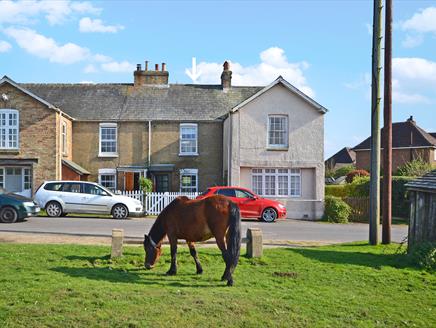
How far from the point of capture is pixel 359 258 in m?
13.0

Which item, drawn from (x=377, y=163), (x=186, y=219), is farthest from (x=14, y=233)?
(x=377, y=163)

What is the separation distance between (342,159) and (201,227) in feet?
210

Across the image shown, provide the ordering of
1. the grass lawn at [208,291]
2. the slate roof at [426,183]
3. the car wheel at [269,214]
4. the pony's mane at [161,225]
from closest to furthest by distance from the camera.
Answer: the grass lawn at [208,291], the pony's mane at [161,225], the slate roof at [426,183], the car wheel at [269,214]

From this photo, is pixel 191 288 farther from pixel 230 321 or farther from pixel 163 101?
pixel 163 101

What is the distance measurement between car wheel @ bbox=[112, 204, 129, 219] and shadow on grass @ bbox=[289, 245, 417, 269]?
11.4 metres

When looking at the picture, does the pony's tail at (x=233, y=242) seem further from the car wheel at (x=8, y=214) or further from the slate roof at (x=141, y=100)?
the slate roof at (x=141, y=100)

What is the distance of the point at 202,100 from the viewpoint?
105 feet

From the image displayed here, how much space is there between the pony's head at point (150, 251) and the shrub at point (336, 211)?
18.2m

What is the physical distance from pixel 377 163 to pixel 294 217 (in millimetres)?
13019

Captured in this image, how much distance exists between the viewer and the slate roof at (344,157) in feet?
232

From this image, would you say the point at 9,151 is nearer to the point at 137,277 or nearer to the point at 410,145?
the point at 137,277

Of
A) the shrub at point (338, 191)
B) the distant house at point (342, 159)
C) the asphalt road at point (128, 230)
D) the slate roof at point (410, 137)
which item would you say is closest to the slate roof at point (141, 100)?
the shrub at point (338, 191)

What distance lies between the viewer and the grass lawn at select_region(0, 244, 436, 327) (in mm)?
7844

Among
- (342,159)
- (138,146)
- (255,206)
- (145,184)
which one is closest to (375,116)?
(255,206)
